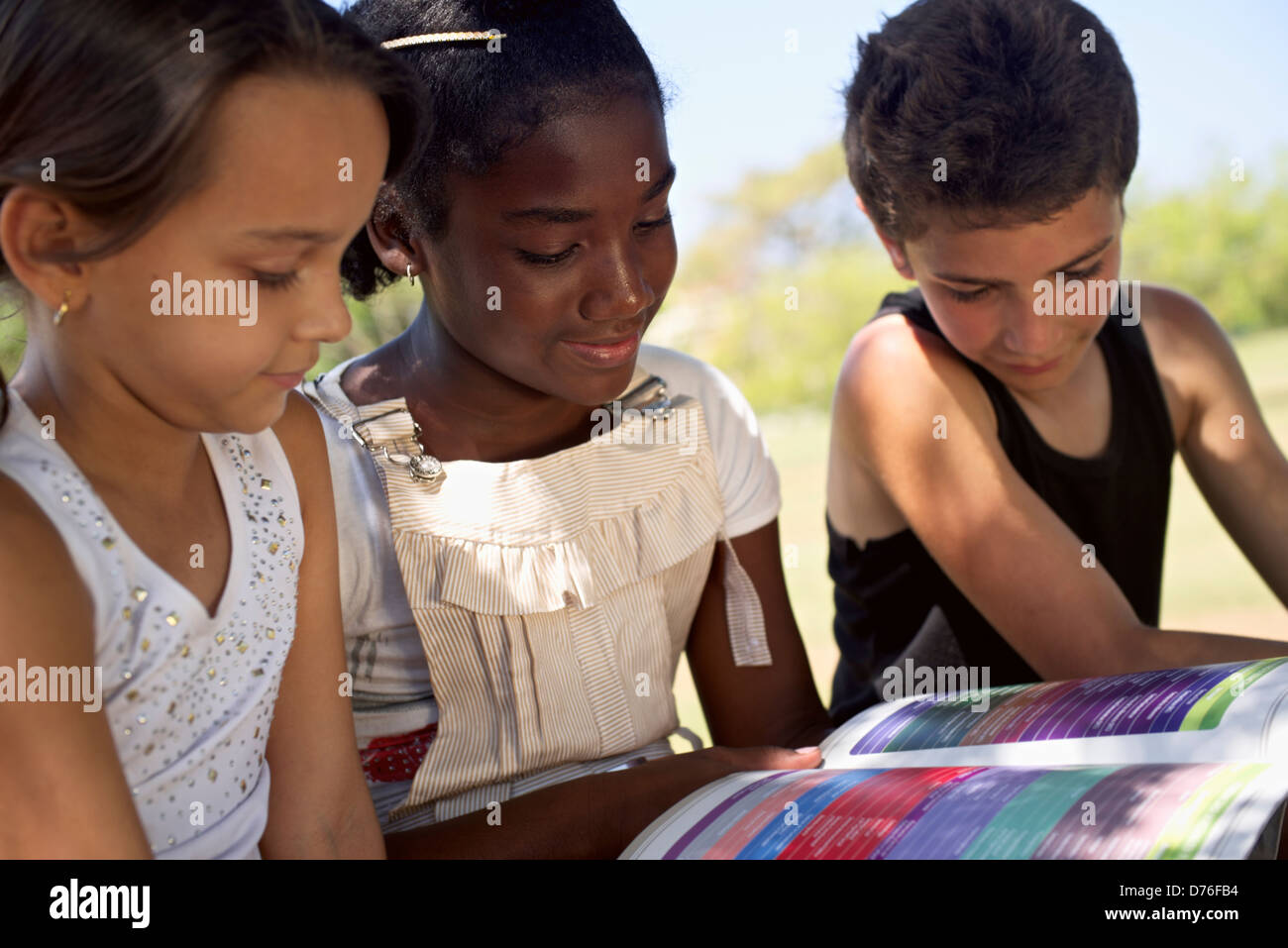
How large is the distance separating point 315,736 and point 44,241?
1.56ft

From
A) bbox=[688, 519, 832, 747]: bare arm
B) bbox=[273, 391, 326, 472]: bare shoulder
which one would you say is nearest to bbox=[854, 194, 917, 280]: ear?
bbox=[688, 519, 832, 747]: bare arm

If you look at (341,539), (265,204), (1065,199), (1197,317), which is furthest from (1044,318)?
(265,204)

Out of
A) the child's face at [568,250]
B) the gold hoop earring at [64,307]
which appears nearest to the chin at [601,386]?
the child's face at [568,250]

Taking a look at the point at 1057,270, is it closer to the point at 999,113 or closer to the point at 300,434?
the point at 999,113

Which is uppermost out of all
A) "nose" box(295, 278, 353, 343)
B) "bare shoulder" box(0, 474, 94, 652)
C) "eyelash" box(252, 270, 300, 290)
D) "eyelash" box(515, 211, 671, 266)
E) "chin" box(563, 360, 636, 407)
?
"eyelash" box(515, 211, 671, 266)

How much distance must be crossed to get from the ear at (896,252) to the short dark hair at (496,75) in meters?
0.38

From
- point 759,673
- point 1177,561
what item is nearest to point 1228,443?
point 759,673

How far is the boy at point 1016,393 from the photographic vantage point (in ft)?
4.73

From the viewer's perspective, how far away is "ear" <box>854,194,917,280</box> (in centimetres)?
162

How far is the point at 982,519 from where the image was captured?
1.51 metres

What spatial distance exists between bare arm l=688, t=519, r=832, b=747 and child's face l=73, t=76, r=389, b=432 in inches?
28.0

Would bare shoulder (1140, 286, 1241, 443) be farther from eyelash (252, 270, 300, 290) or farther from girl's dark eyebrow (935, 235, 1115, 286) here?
eyelash (252, 270, 300, 290)

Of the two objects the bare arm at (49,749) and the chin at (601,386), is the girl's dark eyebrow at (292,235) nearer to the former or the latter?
the bare arm at (49,749)

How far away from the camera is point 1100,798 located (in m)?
0.91
